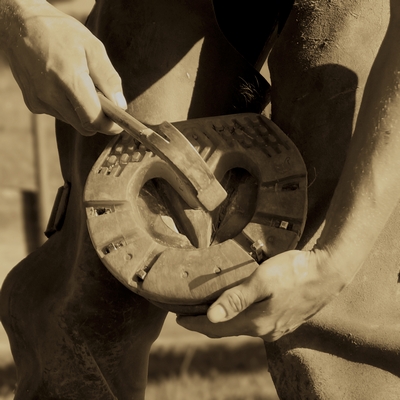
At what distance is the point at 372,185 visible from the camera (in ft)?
2.85

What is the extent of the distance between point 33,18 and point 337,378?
1.79 ft

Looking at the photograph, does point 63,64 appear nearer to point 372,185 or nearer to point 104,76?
point 104,76

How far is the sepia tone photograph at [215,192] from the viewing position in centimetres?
87

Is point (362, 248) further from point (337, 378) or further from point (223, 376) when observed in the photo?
point (223, 376)

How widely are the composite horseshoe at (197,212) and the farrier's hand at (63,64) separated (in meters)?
0.07

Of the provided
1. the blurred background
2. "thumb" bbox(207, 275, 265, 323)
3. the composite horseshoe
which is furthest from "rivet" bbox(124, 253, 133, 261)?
the blurred background

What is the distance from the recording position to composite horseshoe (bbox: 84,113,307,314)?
2.89ft

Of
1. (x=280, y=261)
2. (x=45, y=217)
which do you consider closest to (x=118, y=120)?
(x=280, y=261)

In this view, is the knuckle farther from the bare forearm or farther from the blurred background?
the blurred background

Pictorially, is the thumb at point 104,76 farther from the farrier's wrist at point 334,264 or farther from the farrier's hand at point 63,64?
the farrier's wrist at point 334,264

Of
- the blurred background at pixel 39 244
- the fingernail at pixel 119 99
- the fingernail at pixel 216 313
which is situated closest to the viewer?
the fingernail at pixel 216 313

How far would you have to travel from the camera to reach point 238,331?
883mm

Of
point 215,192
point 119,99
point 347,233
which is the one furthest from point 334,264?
point 119,99

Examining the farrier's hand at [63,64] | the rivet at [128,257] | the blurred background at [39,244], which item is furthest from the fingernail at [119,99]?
the blurred background at [39,244]
